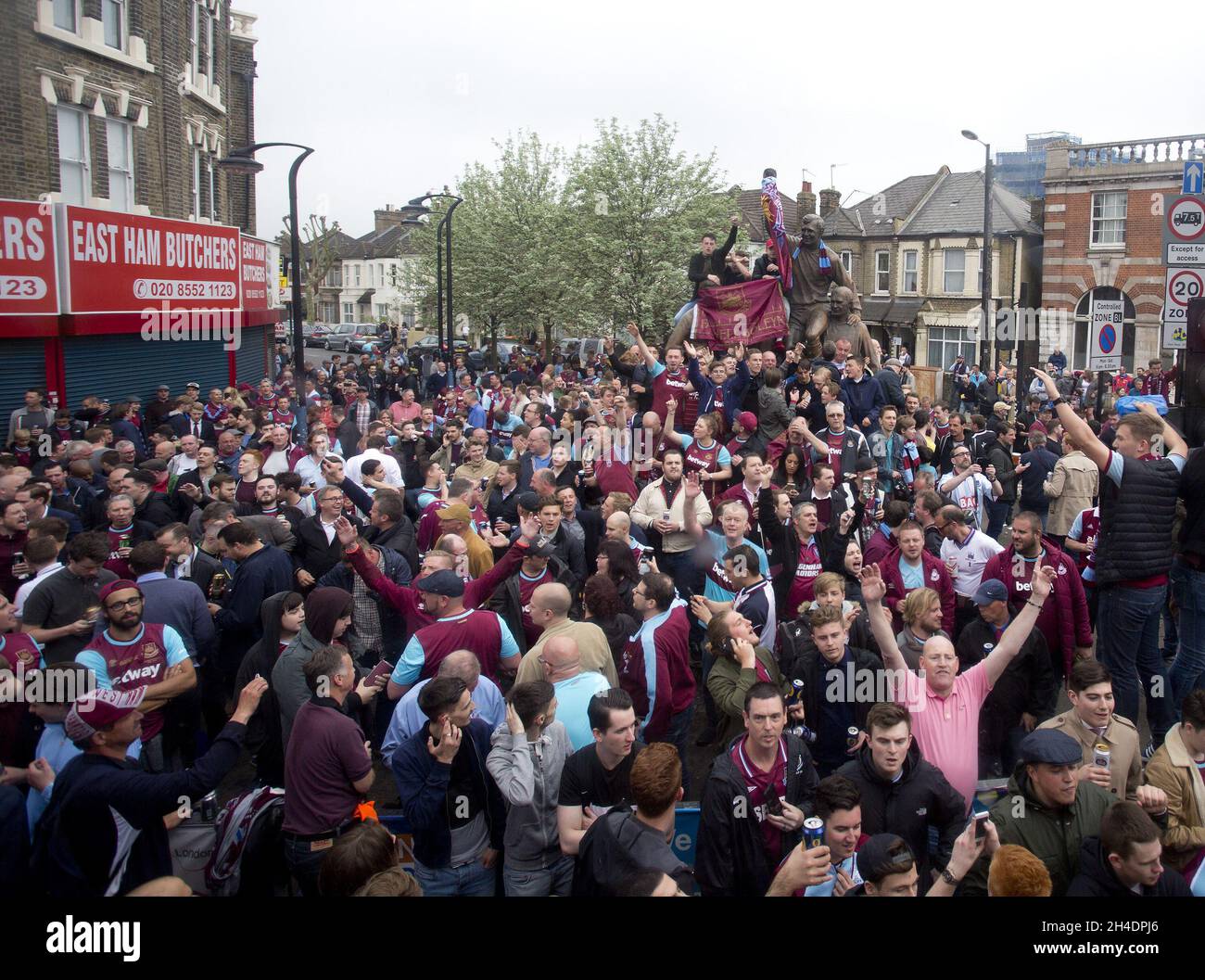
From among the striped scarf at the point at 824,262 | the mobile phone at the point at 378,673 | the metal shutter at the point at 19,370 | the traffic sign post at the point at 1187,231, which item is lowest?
the mobile phone at the point at 378,673

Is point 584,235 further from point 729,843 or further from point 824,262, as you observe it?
point 729,843

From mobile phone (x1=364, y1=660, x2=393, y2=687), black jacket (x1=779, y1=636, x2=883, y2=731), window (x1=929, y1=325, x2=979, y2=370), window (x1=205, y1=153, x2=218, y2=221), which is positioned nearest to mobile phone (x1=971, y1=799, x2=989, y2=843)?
black jacket (x1=779, y1=636, x2=883, y2=731)

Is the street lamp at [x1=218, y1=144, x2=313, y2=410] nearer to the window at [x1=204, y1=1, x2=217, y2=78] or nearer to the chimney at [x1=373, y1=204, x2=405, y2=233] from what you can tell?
the window at [x1=204, y1=1, x2=217, y2=78]

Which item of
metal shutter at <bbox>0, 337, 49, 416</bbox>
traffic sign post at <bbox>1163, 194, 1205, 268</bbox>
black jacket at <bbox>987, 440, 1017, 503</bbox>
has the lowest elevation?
black jacket at <bbox>987, 440, 1017, 503</bbox>

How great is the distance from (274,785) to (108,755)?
144 cm

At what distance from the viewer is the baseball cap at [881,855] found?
3.54 m

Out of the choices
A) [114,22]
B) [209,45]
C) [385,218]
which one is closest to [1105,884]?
[114,22]

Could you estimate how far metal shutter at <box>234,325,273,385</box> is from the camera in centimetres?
2230

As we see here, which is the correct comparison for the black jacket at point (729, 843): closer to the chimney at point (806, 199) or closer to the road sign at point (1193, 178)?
the road sign at point (1193, 178)

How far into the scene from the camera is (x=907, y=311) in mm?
42156

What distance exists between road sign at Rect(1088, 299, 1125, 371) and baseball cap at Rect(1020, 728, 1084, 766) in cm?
685

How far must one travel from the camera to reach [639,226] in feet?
105

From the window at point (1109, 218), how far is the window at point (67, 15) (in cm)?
2710

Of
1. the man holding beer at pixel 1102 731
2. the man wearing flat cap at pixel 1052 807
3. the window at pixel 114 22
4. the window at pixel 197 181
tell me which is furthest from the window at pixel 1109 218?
the man wearing flat cap at pixel 1052 807
